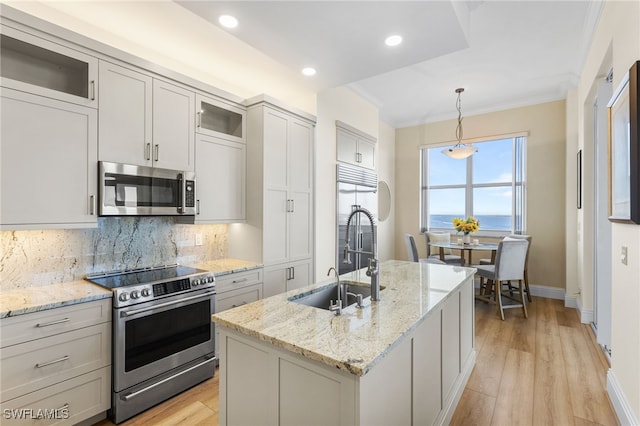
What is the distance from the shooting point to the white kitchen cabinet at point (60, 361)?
169 cm

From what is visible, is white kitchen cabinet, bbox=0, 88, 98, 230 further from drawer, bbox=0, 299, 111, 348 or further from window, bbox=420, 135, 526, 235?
window, bbox=420, 135, 526, 235

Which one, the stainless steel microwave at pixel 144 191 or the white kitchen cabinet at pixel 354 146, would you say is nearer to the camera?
the stainless steel microwave at pixel 144 191

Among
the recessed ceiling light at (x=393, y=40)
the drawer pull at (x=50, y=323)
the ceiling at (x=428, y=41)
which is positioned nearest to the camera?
the drawer pull at (x=50, y=323)

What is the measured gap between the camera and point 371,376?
1.15 m

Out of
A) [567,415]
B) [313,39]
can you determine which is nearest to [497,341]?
[567,415]

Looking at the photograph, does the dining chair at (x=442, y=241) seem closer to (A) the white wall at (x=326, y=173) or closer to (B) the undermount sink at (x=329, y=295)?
(A) the white wall at (x=326, y=173)

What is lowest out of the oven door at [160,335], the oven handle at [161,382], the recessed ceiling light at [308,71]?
the oven handle at [161,382]

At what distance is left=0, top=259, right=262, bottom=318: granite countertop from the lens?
173cm

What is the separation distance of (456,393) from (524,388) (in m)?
0.67

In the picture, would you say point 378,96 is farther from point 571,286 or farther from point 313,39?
point 571,286

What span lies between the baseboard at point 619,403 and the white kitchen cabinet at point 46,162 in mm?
3579

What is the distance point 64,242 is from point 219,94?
5.73 ft

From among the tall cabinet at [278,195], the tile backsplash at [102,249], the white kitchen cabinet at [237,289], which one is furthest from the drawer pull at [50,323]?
the tall cabinet at [278,195]

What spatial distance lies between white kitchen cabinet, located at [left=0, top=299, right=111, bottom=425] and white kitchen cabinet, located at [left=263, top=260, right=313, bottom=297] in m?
1.40
